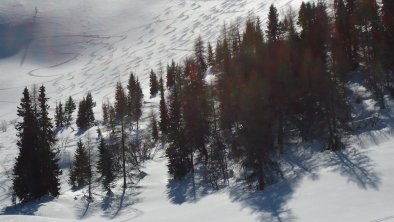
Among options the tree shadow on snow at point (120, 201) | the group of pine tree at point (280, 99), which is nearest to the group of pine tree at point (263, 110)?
the group of pine tree at point (280, 99)

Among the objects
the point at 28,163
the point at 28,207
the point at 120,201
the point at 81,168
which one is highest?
the point at 28,163

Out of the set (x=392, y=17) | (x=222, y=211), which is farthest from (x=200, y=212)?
(x=392, y=17)

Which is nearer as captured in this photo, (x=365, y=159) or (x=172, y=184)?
(x=365, y=159)

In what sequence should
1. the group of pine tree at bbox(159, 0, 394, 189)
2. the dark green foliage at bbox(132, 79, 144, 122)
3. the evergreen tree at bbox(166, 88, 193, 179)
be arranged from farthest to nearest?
the dark green foliage at bbox(132, 79, 144, 122) < the evergreen tree at bbox(166, 88, 193, 179) < the group of pine tree at bbox(159, 0, 394, 189)

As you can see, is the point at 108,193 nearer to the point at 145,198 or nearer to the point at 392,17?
the point at 145,198

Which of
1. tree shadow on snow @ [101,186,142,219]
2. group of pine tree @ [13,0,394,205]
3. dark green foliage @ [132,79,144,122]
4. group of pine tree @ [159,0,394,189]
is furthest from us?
dark green foliage @ [132,79,144,122]

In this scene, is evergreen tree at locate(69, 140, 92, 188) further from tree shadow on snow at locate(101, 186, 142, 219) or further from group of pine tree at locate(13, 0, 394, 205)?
tree shadow on snow at locate(101, 186, 142, 219)

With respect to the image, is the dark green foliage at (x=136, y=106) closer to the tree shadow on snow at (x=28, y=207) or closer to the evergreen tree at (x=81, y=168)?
the evergreen tree at (x=81, y=168)

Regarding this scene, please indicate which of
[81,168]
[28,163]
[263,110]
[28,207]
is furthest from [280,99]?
[81,168]

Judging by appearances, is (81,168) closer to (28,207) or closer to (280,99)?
(28,207)

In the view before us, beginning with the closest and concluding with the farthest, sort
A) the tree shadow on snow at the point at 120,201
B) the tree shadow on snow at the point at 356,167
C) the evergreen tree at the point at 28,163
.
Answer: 1. the tree shadow on snow at the point at 356,167
2. the tree shadow on snow at the point at 120,201
3. the evergreen tree at the point at 28,163

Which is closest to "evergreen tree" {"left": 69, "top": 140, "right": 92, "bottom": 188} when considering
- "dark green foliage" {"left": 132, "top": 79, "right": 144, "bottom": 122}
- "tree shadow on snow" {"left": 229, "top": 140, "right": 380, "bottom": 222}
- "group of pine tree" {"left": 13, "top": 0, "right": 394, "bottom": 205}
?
"group of pine tree" {"left": 13, "top": 0, "right": 394, "bottom": 205}
